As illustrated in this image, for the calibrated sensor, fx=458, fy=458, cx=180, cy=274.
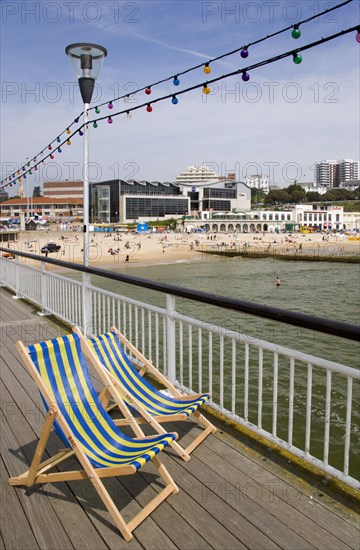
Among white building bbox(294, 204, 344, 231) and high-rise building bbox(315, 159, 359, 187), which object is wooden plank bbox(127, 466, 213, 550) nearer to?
white building bbox(294, 204, 344, 231)

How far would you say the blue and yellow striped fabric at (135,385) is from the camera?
3.14 meters

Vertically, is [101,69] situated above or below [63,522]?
above

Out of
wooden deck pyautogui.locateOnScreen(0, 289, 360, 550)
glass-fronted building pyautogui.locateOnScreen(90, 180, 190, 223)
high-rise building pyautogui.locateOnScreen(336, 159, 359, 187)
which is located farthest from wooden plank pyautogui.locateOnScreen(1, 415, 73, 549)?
high-rise building pyautogui.locateOnScreen(336, 159, 359, 187)

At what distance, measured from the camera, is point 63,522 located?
237 centimetres

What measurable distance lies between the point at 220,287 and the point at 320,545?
105 ft

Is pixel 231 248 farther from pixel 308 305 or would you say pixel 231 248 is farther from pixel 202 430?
pixel 202 430

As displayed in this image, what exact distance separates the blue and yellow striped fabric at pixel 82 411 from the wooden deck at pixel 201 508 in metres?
0.26

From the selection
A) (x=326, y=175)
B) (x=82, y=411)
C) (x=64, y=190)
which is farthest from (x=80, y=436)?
(x=326, y=175)

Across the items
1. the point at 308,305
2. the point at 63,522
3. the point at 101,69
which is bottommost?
the point at 308,305

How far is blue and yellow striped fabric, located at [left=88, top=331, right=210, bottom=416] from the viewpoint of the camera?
314 cm

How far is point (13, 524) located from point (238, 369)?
9.72m

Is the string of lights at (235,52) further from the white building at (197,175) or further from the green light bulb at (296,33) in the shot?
the white building at (197,175)

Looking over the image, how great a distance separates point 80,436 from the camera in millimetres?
2607

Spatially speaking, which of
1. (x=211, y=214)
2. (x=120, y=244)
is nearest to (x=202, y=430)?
(x=120, y=244)
